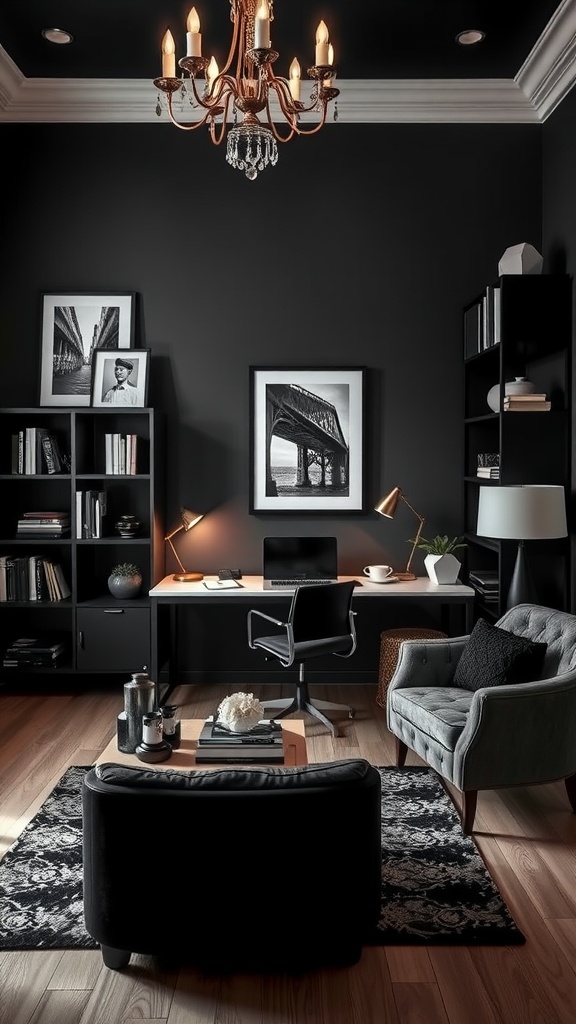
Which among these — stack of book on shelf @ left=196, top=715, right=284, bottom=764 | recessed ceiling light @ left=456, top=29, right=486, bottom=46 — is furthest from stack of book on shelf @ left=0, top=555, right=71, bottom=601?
recessed ceiling light @ left=456, top=29, right=486, bottom=46

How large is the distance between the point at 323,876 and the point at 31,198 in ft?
15.0

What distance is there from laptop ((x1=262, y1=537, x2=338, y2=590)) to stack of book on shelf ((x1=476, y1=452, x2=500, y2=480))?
3.12 feet

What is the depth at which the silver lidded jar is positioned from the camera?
3016 millimetres

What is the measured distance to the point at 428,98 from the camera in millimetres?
5113

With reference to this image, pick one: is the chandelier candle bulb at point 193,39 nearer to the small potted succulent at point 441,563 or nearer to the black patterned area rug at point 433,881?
the black patterned area rug at point 433,881

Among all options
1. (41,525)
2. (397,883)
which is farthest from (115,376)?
(397,883)

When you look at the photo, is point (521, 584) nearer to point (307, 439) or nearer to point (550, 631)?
point (550, 631)

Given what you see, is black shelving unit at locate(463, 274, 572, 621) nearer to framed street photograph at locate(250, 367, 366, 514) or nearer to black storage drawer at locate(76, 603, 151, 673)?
framed street photograph at locate(250, 367, 366, 514)

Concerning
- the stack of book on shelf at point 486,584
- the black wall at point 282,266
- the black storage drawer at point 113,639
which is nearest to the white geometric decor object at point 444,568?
the stack of book on shelf at point 486,584

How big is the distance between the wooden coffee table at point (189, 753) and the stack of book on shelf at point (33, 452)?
7.56 ft

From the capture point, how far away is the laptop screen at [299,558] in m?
4.97

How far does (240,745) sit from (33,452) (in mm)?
2711

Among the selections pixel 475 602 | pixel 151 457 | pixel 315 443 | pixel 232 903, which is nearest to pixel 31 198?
pixel 151 457

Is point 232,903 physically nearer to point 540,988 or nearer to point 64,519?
point 540,988
